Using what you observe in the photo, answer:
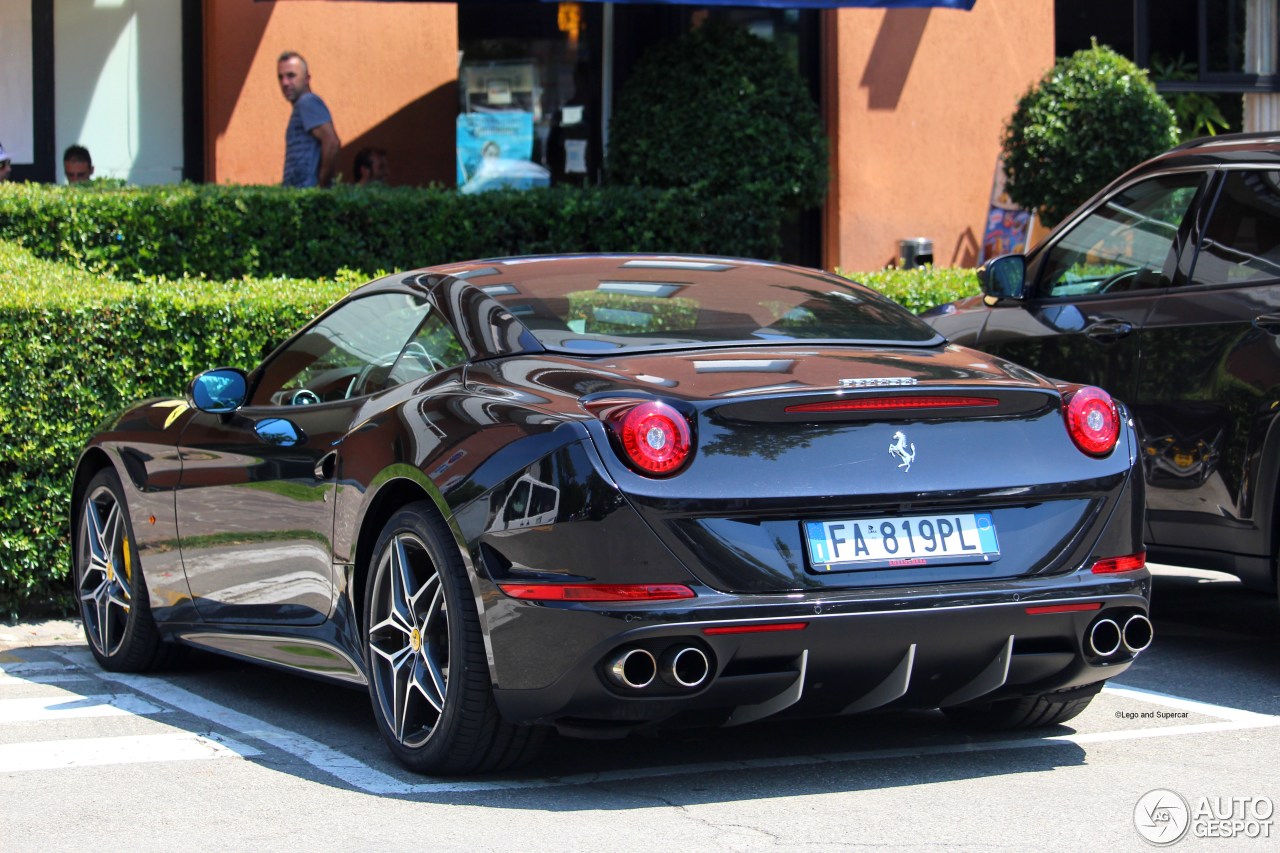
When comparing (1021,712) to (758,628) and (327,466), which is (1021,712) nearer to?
(758,628)

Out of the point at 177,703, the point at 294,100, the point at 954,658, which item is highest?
the point at 294,100

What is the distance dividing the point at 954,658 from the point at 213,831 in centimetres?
185

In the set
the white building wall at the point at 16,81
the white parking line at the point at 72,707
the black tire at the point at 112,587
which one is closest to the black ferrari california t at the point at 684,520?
the white parking line at the point at 72,707

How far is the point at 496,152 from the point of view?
46.6ft

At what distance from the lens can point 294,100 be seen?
1292 centimetres

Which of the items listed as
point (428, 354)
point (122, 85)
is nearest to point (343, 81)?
point (122, 85)

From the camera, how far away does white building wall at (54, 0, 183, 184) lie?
44.8 feet

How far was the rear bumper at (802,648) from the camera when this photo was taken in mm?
4211

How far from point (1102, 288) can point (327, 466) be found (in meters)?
3.25

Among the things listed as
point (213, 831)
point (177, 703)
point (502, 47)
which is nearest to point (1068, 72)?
point (502, 47)

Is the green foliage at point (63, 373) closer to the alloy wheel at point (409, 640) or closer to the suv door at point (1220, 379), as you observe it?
the alloy wheel at point (409, 640)

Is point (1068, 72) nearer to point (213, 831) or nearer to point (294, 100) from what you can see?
point (294, 100)

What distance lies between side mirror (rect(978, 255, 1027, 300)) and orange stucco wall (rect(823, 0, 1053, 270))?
7603 millimetres

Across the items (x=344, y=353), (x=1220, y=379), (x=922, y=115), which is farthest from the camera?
(x=922, y=115)
